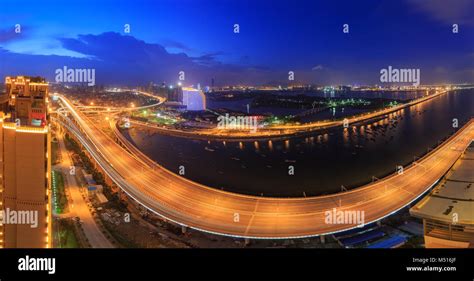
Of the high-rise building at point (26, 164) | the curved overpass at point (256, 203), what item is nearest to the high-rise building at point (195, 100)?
the curved overpass at point (256, 203)

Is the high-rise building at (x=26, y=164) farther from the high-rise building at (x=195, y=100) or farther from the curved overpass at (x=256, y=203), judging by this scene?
the high-rise building at (x=195, y=100)

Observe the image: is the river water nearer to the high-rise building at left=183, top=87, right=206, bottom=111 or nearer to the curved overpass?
the curved overpass

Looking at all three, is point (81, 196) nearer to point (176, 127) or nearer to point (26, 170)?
point (26, 170)

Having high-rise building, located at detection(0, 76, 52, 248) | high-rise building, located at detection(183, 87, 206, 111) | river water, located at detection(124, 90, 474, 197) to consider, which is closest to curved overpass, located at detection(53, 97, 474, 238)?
river water, located at detection(124, 90, 474, 197)

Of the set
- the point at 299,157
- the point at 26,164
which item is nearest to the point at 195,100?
the point at 299,157

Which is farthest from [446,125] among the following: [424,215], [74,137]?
[74,137]
